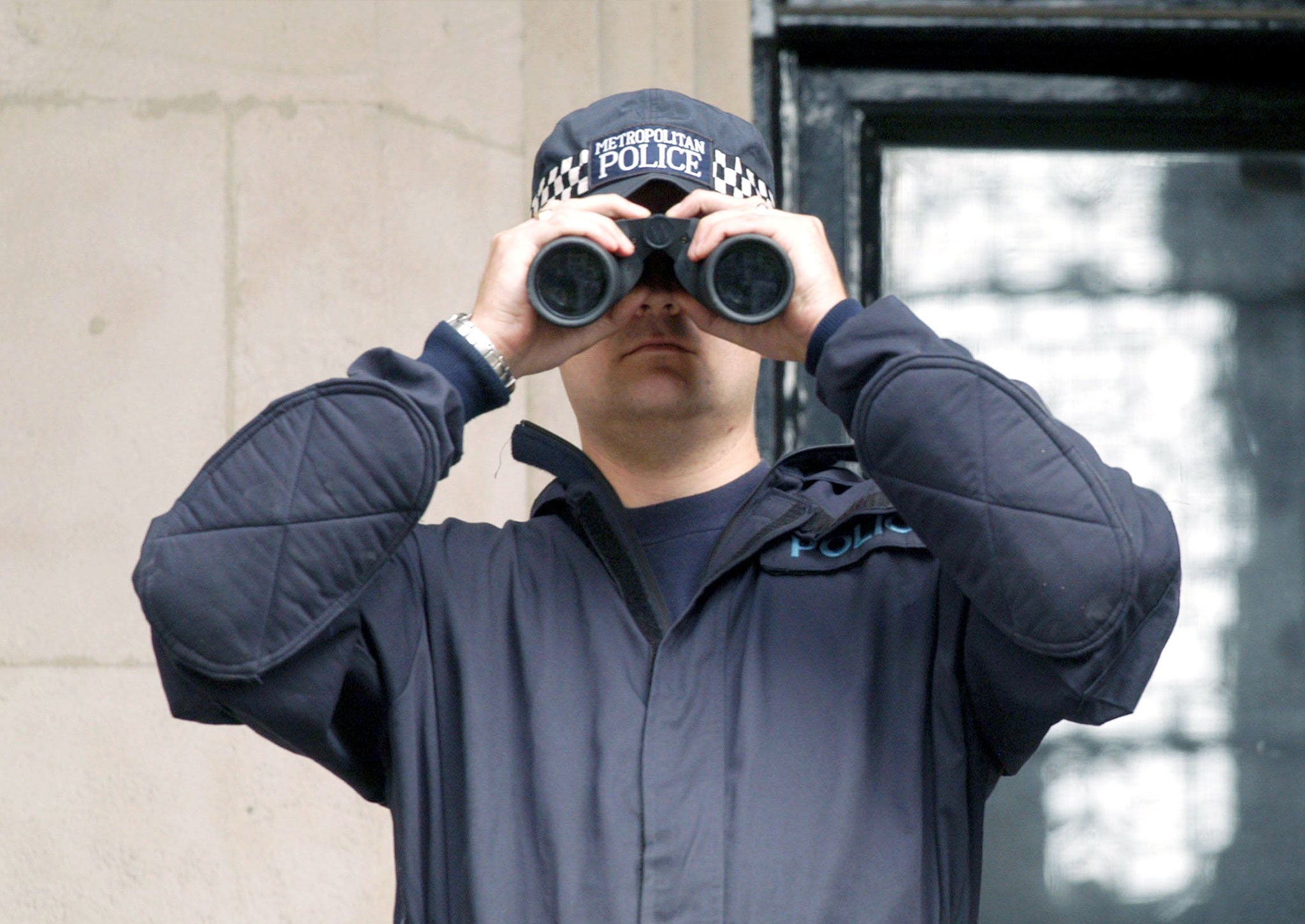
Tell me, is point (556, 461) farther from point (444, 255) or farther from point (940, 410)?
point (444, 255)

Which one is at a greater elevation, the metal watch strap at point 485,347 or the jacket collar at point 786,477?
the metal watch strap at point 485,347

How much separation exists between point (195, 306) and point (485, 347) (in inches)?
37.3

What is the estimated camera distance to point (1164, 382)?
2525mm

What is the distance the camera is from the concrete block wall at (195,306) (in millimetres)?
2199

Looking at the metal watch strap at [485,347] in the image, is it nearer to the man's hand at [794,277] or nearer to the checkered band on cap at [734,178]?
the man's hand at [794,277]

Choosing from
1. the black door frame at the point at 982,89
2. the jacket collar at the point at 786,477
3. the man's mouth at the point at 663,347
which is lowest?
the jacket collar at the point at 786,477

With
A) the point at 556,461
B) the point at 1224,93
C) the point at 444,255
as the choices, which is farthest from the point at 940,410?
the point at 1224,93

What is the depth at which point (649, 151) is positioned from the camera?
61.5 inches

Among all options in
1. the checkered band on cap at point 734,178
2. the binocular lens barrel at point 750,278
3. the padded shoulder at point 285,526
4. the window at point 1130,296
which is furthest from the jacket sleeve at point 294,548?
the window at point 1130,296

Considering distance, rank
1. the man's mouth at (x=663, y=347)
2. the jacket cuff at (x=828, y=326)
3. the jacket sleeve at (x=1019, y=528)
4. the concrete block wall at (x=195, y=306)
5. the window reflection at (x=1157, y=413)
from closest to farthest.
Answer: the jacket sleeve at (x=1019, y=528)
the jacket cuff at (x=828, y=326)
the man's mouth at (x=663, y=347)
the concrete block wall at (x=195, y=306)
the window reflection at (x=1157, y=413)

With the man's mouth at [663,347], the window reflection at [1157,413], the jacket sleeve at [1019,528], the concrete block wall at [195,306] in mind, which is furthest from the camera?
the window reflection at [1157,413]

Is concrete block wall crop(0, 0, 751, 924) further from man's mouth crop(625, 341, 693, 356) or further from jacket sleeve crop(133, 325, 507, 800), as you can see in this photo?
jacket sleeve crop(133, 325, 507, 800)

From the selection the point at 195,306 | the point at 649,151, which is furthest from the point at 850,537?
the point at 195,306

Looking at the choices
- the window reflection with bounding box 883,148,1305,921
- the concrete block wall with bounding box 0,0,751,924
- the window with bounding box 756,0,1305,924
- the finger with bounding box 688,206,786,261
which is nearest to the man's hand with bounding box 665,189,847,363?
the finger with bounding box 688,206,786,261
